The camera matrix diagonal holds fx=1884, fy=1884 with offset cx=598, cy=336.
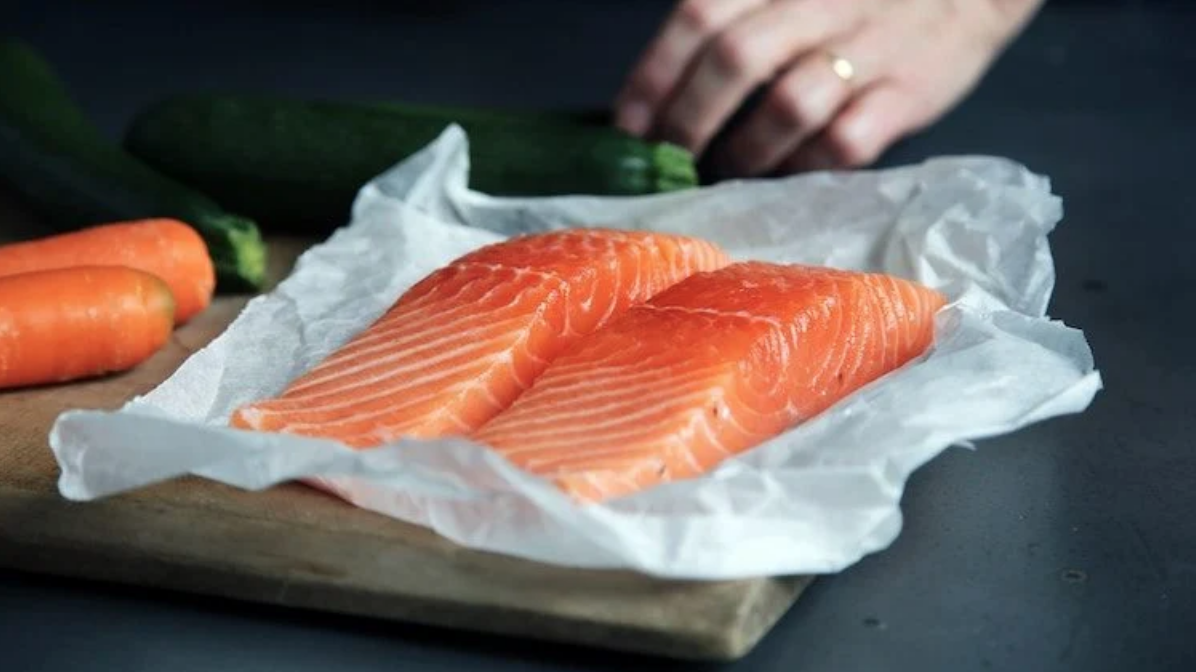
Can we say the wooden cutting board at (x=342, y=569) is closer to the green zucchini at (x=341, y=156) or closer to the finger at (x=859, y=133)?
the green zucchini at (x=341, y=156)

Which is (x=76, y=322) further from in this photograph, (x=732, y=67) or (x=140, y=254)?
(x=732, y=67)

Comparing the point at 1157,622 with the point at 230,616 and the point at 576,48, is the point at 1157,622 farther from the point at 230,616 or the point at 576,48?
the point at 576,48

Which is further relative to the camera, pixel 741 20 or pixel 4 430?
→ pixel 741 20

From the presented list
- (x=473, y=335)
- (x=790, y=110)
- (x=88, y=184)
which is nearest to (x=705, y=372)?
(x=473, y=335)

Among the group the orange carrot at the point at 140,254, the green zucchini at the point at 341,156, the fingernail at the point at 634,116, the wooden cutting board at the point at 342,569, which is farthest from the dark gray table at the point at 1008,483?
the orange carrot at the point at 140,254

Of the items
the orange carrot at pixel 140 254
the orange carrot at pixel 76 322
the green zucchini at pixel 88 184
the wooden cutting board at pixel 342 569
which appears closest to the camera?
the wooden cutting board at pixel 342 569

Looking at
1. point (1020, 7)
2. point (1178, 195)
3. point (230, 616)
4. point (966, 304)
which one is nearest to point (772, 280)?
point (966, 304)

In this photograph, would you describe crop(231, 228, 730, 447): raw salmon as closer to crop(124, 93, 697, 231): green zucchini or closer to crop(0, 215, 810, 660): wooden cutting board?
crop(0, 215, 810, 660): wooden cutting board
